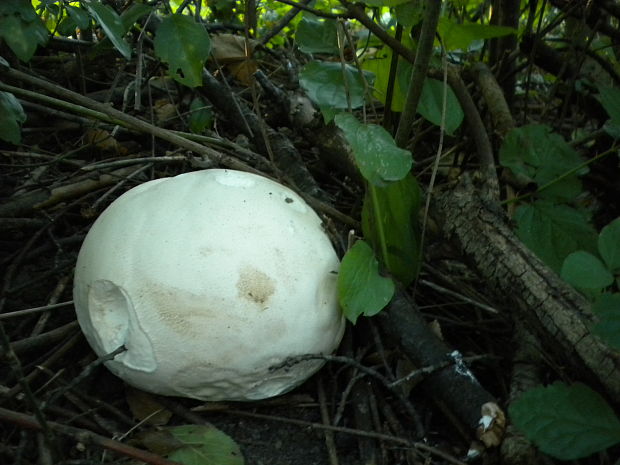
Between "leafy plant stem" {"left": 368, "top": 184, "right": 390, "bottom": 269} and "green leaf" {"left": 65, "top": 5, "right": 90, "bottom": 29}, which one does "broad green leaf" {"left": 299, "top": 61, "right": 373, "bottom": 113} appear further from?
"green leaf" {"left": 65, "top": 5, "right": 90, "bottom": 29}

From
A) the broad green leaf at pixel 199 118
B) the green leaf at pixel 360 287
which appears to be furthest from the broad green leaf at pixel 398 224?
the broad green leaf at pixel 199 118

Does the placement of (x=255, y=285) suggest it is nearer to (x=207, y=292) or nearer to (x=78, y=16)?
(x=207, y=292)

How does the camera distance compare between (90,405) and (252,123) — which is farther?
(252,123)

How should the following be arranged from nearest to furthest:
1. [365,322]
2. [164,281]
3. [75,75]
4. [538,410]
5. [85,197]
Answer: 1. [538,410]
2. [164,281]
3. [365,322]
4. [85,197]
5. [75,75]

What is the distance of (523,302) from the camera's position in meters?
1.46

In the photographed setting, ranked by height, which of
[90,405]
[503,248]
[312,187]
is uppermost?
[503,248]

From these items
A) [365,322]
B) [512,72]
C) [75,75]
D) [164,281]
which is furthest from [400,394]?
[75,75]

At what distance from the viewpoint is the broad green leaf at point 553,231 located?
5.32ft

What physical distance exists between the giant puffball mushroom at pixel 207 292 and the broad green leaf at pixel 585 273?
574mm

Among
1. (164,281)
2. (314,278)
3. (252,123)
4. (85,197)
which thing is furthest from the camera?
(252,123)

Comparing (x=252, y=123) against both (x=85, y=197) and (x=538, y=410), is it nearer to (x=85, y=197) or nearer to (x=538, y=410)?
(x=85, y=197)

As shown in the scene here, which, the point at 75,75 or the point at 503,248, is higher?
the point at 503,248

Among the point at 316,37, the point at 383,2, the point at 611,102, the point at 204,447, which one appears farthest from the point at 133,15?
the point at 611,102

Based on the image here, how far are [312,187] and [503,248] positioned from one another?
71 cm
